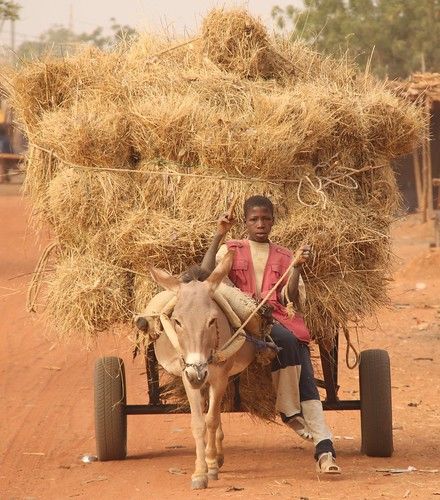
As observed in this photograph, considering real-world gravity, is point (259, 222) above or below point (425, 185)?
below

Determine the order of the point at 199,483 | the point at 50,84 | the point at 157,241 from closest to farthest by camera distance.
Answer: the point at 199,483 < the point at 157,241 < the point at 50,84

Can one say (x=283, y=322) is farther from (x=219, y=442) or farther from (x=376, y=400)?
(x=376, y=400)

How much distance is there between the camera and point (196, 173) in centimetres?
736

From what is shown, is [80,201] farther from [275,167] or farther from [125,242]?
[275,167]

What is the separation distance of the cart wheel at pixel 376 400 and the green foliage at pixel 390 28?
24.4 meters

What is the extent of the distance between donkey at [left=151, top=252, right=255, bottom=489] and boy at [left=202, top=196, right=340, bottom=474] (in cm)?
23

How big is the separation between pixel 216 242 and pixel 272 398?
1.22 metres

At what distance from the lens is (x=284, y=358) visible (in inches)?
279

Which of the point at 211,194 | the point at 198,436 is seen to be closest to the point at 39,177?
the point at 211,194

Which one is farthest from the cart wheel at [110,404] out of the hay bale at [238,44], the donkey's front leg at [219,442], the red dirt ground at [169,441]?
the hay bale at [238,44]

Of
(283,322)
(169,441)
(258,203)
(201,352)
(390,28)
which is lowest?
(169,441)

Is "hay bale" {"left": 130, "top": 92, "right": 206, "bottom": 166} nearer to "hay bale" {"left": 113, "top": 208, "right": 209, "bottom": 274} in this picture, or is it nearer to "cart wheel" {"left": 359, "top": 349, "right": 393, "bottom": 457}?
"hay bale" {"left": 113, "top": 208, "right": 209, "bottom": 274}

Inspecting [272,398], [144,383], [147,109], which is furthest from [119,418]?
[144,383]

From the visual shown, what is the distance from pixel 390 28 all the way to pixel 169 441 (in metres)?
25.5
